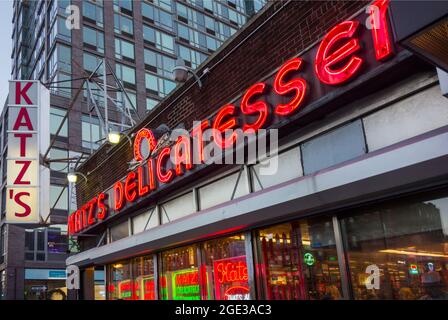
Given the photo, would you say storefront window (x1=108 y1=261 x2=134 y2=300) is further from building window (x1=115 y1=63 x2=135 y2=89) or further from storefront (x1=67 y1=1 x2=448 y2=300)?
building window (x1=115 y1=63 x2=135 y2=89)

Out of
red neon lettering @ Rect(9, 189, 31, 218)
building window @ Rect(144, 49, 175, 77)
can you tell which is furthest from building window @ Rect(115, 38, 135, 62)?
red neon lettering @ Rect(9, 189, 31, 218)

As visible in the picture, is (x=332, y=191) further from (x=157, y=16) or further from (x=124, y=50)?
(x=157, y=16)

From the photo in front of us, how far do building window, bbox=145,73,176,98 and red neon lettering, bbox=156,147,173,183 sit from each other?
33.6 meters

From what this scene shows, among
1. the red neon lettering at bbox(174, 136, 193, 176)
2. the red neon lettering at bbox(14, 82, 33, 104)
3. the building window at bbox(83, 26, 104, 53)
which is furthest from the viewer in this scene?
the building window at bbox(83, 26, 104, 53)

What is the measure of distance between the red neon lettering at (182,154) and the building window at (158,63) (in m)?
35.3

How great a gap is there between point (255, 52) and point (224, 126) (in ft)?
4.70

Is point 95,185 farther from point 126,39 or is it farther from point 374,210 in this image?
point 126,39

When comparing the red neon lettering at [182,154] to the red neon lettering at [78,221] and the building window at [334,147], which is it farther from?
the red neon lettering at [78,221]

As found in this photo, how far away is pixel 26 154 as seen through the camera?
12594mm

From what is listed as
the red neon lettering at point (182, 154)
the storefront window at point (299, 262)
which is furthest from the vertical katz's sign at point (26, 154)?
the storefront window at point (299, 262)

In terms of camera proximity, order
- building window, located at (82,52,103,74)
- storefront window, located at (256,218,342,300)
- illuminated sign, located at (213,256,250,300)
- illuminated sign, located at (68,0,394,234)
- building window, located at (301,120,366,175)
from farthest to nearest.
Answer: building window, located at (82,52,103,74), illuminated sign, located at (213,256,250,300), storefront window, located at (256,218,342,300), building window, located at (301,120,366,175), illuminated sign, located at (68,0,394,234)

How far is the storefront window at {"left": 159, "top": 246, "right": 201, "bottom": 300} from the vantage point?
908cm
